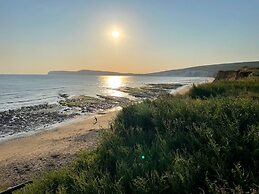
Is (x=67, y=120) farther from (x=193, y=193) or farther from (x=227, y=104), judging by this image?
(x=193, y=193)

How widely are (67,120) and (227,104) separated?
828 inches

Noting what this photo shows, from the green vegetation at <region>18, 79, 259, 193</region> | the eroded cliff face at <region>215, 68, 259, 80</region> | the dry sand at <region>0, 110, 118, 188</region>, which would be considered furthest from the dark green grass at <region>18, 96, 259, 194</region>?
the eroded cliff face at <region>215, 68, 259, 80</region>

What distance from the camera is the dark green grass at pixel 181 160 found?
5.00m

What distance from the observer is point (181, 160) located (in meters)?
5.42

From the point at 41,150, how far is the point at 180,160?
41.3 ft

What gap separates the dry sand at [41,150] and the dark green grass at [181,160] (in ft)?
16.0

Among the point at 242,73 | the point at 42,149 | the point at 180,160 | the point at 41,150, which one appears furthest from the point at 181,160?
the point at 242,73

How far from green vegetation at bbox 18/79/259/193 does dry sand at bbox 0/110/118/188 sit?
492 centimetres

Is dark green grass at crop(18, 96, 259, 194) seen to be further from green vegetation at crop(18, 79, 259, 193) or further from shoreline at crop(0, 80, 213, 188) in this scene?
shoreline at crop(0, 80, 213, 188)

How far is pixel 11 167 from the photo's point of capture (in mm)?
13188

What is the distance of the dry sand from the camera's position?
12.2 metres

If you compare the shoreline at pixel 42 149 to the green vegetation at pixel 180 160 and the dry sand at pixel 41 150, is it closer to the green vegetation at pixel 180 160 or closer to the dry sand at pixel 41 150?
the dry sand at pixel 41 150

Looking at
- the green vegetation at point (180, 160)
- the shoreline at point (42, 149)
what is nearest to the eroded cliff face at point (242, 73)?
the shoreline at point (42, 149)

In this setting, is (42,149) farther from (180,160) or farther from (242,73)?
(242,73)
